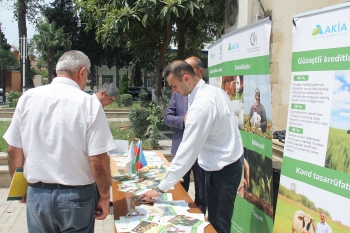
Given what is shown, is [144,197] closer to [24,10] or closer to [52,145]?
[52,145]

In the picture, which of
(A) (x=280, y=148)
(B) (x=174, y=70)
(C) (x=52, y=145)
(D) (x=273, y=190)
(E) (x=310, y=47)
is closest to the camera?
(C) (x=52, y=145)

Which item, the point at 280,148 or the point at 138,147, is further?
the point at 280,148

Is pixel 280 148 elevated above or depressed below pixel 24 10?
below

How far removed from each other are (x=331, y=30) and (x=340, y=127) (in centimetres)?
59

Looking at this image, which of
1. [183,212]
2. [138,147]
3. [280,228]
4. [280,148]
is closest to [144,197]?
[183,212]

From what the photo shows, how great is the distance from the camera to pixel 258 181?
2.99 metres

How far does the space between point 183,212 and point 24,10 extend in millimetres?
24664

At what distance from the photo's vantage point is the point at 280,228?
248 centimetres

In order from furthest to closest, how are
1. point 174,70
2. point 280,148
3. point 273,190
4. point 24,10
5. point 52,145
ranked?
1. point 24,10
2. point 280,148
3. point 273,190
4. point 174,70
5. point 52,145

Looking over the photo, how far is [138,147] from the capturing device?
3131 millimetres

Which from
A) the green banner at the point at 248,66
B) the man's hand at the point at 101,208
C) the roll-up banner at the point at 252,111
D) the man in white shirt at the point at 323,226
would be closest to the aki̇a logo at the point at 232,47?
the roll-up banner at the point at 252,111

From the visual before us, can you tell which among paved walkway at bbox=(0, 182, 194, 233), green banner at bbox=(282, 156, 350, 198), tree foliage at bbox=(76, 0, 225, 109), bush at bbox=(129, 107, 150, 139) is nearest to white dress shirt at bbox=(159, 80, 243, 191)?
green banner at bbox=(282, 156, 350, 198)

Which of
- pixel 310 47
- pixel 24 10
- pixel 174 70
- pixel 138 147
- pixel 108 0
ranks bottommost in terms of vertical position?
pixel 138 147

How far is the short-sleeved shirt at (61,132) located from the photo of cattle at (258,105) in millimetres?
1424
